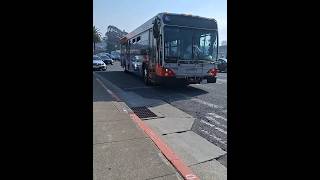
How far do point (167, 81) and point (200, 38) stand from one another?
2157mm

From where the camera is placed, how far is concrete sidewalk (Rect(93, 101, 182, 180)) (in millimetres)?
3771

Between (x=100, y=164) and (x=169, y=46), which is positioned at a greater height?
(x=169, y=46)

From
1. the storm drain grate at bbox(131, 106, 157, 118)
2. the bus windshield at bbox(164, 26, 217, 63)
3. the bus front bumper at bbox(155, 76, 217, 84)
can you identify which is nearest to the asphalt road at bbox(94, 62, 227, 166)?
the bus front bumper at bbox(155, 76, 217, 84)

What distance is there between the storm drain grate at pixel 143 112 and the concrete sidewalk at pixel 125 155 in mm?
1229

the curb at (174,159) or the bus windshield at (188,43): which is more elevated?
the bus windshield at (188,43)

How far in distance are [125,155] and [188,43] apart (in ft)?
25.9

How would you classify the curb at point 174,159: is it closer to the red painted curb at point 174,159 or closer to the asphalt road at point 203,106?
the red painted curb at point 174,159

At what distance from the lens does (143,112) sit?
27.6ft

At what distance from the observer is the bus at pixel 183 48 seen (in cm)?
1144

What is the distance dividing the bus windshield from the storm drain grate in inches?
122

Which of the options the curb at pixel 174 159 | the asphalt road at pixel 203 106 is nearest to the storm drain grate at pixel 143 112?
the asphalt road at pixel 203 106
